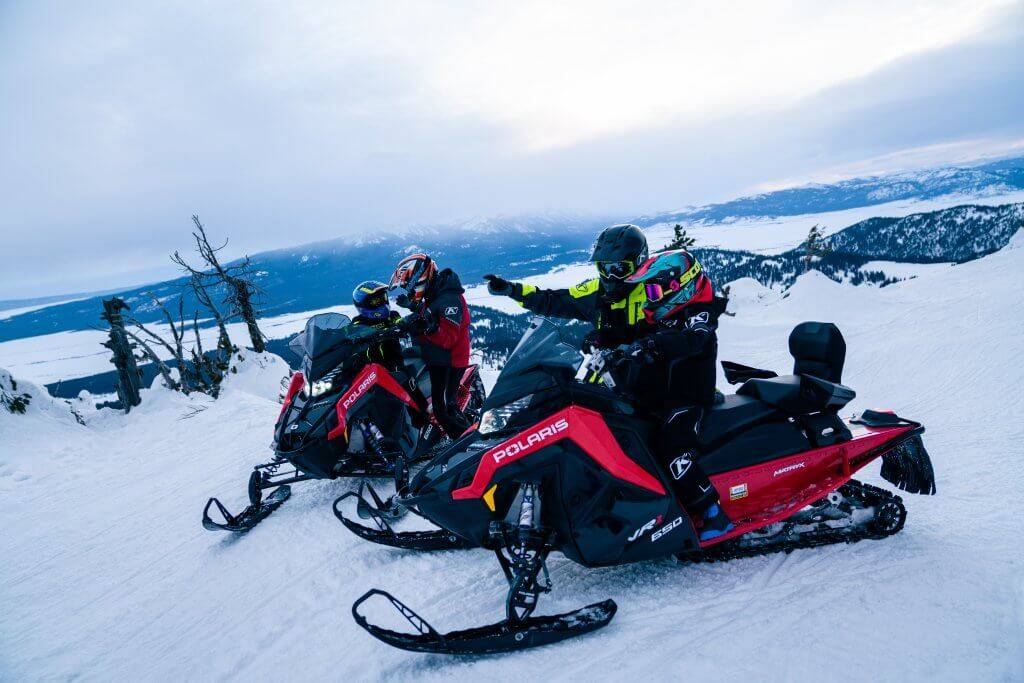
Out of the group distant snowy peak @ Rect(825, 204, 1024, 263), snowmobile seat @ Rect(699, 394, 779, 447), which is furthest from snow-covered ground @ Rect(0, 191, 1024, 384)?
snowmobile seat @ Rect(699, 394, 779, 447)

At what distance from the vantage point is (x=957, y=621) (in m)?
2.38

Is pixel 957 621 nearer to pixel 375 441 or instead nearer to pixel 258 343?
pixel 375 441

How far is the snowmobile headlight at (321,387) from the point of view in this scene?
14.8 ft

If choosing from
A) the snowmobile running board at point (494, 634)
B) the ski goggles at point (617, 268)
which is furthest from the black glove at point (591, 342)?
the snowmobile running board at point (494, 634)

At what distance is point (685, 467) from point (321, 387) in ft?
11.3

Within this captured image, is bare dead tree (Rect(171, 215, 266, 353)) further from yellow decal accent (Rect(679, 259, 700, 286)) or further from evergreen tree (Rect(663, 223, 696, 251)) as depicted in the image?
evergreen tree (Rect(663, 223, 696, 251))

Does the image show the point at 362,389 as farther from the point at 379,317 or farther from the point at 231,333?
the point at 231,333

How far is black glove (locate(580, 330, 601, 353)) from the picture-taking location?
3238 mm

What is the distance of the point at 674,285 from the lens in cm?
297

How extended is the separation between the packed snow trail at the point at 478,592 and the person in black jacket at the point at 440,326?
54.9 inches

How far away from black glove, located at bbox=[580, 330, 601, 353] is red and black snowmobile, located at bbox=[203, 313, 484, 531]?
207 cm

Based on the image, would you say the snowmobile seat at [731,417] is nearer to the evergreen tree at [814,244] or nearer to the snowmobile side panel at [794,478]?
the snowmobile side panel at [794,478]

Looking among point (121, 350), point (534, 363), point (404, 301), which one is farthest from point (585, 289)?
point (121, 350)

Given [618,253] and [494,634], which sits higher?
[618,253]
